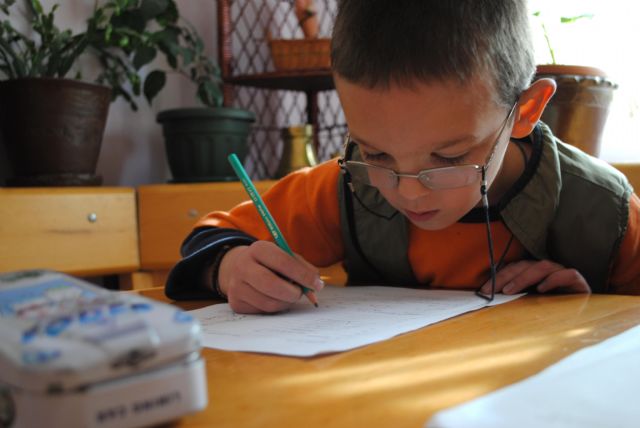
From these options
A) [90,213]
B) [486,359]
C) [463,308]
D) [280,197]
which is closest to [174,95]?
[90,213]

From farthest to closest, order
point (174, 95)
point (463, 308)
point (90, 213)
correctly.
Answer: point (174, 95), point (90, 213), point (463, 308)

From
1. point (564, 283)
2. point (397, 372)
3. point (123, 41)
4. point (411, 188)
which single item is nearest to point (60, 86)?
point (123, 41)

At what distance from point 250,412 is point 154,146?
1.66 m

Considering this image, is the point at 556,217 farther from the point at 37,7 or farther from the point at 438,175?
the point at 37,7

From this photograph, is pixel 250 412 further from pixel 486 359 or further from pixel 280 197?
pixel 280 197

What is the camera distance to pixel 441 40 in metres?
0.63

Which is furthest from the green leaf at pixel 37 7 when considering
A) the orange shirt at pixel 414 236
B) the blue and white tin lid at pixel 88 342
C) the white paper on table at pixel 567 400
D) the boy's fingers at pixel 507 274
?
the white paper on table at pixel 567 400

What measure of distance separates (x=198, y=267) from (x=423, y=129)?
32 centimetres

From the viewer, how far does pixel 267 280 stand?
621 millimetres

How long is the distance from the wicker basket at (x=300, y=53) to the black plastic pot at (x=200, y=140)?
212 mm

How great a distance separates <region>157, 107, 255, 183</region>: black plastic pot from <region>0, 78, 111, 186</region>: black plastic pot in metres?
0.22

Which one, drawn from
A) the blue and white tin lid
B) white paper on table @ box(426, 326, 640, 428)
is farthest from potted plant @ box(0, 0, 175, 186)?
white paper on table @ box(426, 326, 640, 428)

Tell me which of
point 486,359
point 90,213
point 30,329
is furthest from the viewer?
point 90,213

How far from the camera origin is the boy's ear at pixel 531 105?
0.76 meters
